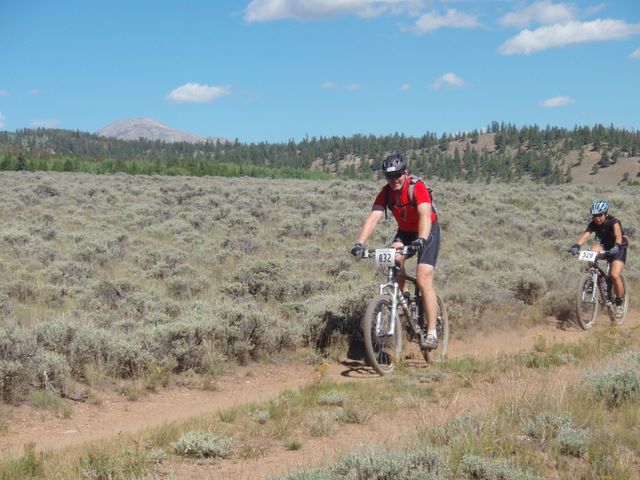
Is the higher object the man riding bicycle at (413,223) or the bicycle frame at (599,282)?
the man riding bicycle at (413,223)

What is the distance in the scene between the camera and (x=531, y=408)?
472 cm

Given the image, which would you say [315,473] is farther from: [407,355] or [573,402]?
[407,355]

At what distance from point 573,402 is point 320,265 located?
7974mm

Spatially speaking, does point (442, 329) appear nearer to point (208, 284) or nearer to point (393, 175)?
point (393, 175)

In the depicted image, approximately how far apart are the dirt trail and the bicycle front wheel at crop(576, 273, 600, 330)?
6.20 feet

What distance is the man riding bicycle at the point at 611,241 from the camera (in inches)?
398

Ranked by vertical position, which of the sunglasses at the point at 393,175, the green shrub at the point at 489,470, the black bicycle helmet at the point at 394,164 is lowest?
the green shrub at the point at 489,470

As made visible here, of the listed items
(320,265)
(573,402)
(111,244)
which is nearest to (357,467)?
(573,402)

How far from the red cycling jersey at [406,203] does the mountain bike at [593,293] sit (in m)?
4.14

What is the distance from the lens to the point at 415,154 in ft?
517

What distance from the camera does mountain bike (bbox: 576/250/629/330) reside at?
10094mm

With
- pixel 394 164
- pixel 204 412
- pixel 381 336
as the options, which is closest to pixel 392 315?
pixel 381 336

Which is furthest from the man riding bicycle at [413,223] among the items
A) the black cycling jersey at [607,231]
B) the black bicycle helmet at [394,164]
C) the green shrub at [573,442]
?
the black cycling jersey at [607,231]

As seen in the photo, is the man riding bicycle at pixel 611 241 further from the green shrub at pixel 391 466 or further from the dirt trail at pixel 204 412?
the green shrub at pixel 391 466
